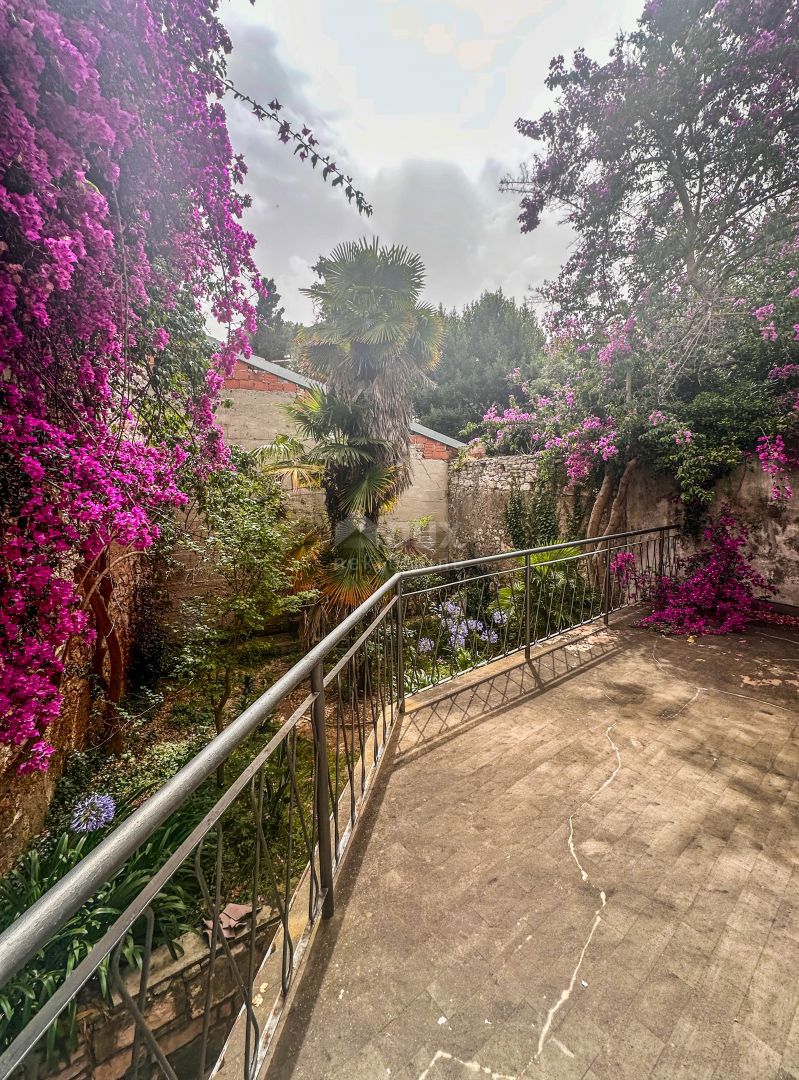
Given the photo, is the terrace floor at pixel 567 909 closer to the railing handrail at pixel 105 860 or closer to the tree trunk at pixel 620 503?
the railing handrail at pixel 105 860

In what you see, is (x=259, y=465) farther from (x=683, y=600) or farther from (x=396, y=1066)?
(x=396, y=1066)

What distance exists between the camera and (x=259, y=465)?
757 centimetres

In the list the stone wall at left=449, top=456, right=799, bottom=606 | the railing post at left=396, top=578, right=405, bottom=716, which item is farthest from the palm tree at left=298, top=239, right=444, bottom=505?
the railing post at left=396, top=578, right=405, bottom=716

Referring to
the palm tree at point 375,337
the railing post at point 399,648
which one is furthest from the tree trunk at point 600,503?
the railing post at point 399,648

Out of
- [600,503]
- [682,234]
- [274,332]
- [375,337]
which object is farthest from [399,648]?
[274,332]

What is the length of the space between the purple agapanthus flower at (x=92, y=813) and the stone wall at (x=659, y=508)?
6947 mm

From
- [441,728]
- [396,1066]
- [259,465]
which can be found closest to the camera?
[396,1066]

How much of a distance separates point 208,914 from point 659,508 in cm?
682

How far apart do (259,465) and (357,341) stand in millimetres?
2634

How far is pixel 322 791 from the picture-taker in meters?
1.62

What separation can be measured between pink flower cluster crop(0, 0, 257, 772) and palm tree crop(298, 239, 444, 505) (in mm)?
3368

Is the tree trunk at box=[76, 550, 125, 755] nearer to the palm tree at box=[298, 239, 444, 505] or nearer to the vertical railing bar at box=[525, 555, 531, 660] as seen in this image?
the palm tree at box=[298, 239, 444, 505]

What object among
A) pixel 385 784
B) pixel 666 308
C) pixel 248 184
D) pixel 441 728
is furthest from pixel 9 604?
pixel 666 308

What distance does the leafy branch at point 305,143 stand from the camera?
272 centimetres
